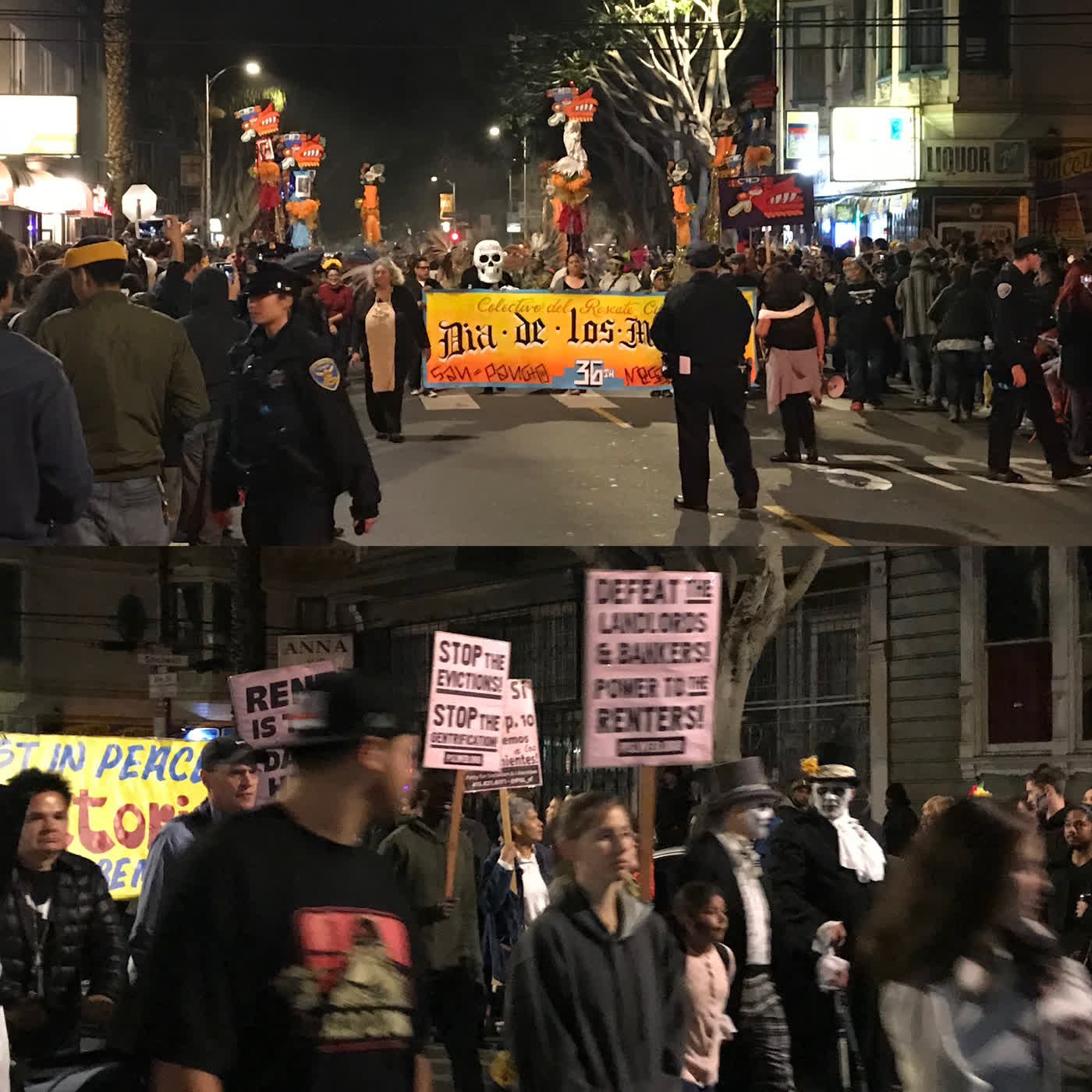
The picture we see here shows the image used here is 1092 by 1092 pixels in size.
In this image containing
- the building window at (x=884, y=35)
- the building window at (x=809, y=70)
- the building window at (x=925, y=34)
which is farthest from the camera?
the building window at (x=809, y=70)

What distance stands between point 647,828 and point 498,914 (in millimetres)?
3452

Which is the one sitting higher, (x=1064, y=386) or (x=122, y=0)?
(x=122, y=0)

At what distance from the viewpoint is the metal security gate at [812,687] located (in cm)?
1530

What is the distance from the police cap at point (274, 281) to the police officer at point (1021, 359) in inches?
341

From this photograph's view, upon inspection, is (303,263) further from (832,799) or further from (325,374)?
(832,799)

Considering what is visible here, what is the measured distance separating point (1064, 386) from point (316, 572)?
303 inches

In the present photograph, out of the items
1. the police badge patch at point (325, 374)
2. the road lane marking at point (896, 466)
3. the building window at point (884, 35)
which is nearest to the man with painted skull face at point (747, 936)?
the police badge patch at point (325, 374)

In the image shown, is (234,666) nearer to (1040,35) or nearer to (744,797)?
(744,797)

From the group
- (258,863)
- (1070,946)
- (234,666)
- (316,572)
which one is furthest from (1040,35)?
(258,863)

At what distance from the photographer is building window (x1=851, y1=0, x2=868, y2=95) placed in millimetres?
51875

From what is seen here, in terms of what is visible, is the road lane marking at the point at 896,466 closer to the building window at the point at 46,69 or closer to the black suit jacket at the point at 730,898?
the black suit jacket at the point at 730,898

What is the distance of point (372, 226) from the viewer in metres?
66.2

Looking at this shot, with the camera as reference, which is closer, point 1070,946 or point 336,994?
point 336,994

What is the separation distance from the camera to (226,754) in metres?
7.00
